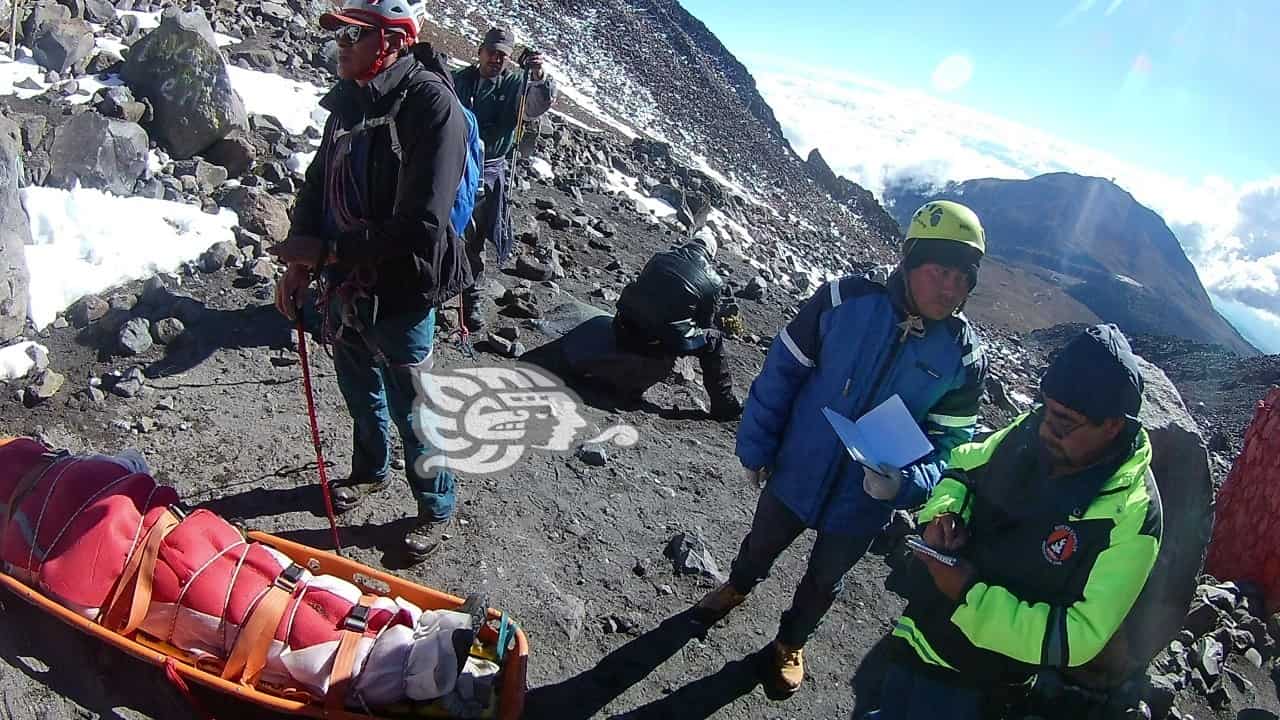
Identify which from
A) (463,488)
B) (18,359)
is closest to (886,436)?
(463,488)

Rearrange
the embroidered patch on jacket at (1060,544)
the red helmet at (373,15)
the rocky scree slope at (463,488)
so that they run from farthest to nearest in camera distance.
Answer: the rocky scree slope at (463,488)
the red helmet at (373,15)
the embroidered patch on jacket at (1060,544)

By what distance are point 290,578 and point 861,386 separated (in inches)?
95.5

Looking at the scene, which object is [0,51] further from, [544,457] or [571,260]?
[544,457]

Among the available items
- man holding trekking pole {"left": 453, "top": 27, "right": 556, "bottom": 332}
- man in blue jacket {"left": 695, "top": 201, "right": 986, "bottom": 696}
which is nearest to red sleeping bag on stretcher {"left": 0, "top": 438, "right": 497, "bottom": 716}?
man in blue jacket {"left": 695, "top": 201, "right": 986, "bottom": 696}

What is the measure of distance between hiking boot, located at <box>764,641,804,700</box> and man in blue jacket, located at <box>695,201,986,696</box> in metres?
0.47

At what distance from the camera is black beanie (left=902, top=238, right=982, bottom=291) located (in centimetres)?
283

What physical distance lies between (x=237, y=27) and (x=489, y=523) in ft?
33.1

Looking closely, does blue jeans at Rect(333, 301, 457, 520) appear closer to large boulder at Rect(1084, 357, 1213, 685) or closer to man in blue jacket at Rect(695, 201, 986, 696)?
man in blue jacket at Rect(695, 201, 986, 696)

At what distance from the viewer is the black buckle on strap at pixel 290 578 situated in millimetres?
2947

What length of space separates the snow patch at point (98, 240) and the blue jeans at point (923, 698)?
19.0 feet

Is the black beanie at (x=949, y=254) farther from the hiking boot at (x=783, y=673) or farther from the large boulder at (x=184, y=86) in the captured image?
the large boulder at (x=184, y=86)

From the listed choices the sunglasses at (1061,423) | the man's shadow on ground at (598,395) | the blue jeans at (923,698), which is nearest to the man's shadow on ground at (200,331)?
the man's shadow on ground at (598,395)

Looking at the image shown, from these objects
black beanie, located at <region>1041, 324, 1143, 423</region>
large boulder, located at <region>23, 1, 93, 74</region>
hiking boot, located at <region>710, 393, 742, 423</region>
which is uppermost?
black beanie, located at <region>1041, 324, 1143, 423</region>

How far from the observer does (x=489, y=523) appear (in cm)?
473
